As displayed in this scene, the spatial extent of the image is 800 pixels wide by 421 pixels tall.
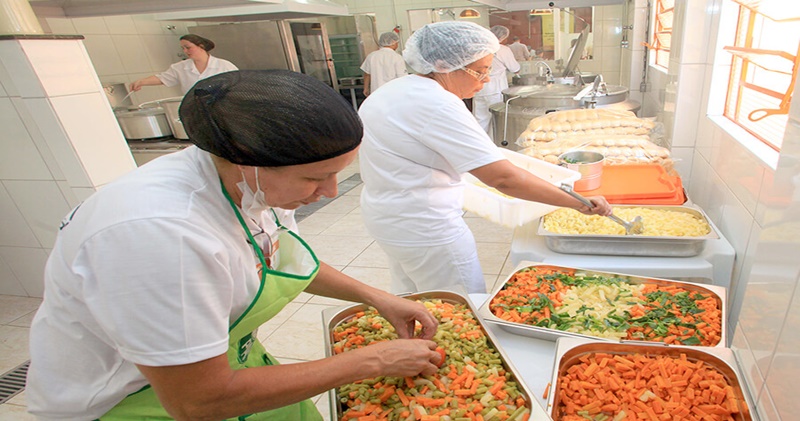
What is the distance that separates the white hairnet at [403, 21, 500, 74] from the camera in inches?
61.9

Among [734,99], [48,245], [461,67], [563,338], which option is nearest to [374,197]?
[461,67]

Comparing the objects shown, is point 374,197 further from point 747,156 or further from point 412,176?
point 747,156

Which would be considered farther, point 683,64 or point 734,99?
point 683,64

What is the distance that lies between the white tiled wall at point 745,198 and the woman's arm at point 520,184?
53 cm

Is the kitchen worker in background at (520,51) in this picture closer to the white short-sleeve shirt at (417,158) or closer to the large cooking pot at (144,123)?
the large cooking pot at (144,123)

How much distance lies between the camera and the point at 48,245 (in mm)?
2805

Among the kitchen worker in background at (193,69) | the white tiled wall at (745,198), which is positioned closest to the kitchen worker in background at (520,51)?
the white tiled wall at (745,198)

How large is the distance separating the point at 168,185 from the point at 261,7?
93.4 inches

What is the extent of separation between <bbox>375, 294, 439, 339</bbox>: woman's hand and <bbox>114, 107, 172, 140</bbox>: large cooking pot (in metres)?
3.00

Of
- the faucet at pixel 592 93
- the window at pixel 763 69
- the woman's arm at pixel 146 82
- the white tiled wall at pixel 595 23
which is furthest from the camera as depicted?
the white tiled wall at pixel 595 23

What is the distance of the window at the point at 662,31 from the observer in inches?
118

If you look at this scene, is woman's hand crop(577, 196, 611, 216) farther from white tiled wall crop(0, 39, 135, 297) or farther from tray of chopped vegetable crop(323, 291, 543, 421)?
white tiled wall crop(0, 39, 135, 297)

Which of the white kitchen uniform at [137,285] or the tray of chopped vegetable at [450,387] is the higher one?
the white kitchen uniform at [137,285]

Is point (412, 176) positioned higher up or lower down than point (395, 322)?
higher up
